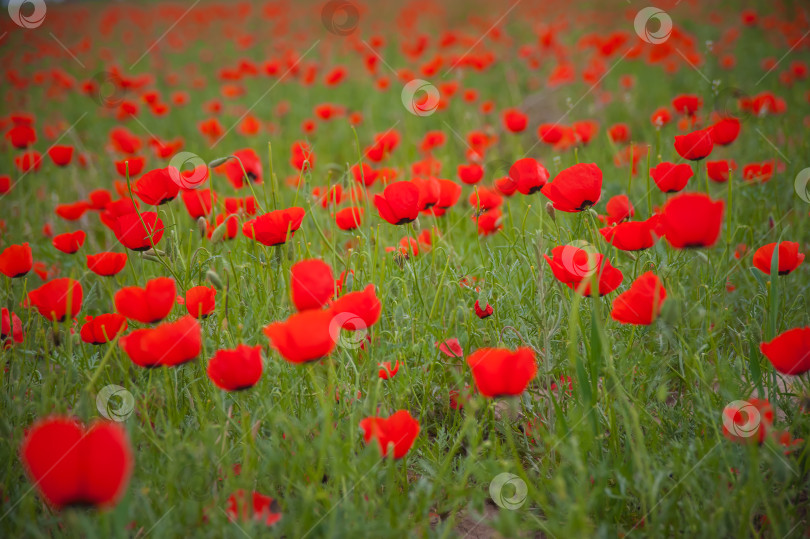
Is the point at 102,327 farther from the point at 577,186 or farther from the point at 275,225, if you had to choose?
the point at 577,186

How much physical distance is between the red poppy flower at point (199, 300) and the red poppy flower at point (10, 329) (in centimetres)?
54

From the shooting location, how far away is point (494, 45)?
7359 millimetres

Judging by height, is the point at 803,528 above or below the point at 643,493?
above

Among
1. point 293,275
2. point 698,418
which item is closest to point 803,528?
point 698,418

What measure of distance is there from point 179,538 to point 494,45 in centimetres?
727

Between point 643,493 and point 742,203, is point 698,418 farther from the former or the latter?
point 742,203

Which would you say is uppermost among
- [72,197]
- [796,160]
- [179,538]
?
[796,160]

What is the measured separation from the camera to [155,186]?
1.74m

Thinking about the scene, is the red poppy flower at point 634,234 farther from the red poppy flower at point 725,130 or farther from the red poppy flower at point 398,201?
the red poppy flower at point 725,130

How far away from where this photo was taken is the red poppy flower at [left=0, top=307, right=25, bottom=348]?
1574mm

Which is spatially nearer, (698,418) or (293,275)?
(293,275)

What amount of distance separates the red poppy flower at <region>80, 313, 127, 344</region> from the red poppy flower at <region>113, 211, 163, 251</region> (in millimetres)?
231

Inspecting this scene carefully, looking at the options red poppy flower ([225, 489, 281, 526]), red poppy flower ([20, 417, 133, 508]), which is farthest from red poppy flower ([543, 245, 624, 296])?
red poppy flower ([20, 417, 133, 508])

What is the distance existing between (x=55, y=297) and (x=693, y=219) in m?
1.60
